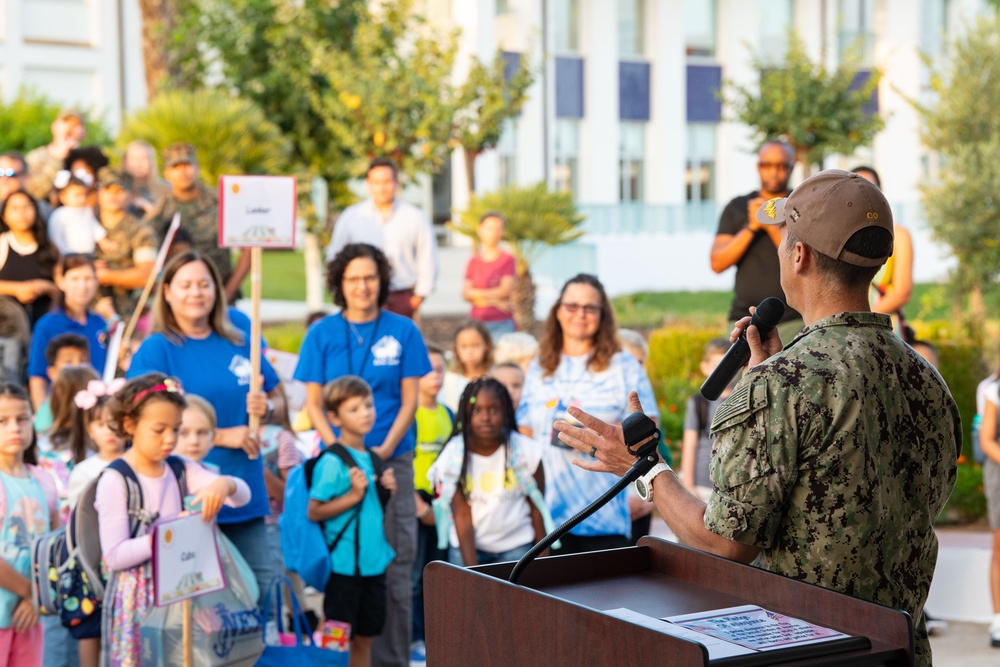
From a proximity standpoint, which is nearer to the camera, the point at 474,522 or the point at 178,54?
the point at 474,522

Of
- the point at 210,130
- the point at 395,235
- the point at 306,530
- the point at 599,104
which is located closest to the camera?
the point at 306,530

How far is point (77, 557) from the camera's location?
513 centimetres

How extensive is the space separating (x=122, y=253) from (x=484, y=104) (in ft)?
37.4

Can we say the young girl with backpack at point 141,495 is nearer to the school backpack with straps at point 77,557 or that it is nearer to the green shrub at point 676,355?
the school backpack with straps at point 77,557

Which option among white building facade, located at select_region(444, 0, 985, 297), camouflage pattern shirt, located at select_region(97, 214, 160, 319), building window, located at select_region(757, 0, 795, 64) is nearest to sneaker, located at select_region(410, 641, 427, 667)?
camouflage pattern shirt, located at select_region(97, 214, 160, 319)

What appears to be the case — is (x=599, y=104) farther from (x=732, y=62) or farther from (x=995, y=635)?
(x=995, y=635)

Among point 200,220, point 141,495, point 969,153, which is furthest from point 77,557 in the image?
point 969,153

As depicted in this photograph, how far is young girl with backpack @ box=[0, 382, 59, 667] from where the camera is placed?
5113 mm

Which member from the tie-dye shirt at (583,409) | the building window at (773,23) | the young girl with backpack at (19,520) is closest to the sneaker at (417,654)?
the tie-dye shirt at (583,409)

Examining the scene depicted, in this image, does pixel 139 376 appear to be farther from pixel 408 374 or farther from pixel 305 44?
pixel 305 44

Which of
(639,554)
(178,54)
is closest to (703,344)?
(639,554)

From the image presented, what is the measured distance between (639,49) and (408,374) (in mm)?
28743

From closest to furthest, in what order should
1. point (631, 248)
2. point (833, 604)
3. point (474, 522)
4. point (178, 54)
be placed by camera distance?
point (833, 604) < point (474, 522) < point (178, 54) < point (631, 248)

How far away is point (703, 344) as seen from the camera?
1226 cm
